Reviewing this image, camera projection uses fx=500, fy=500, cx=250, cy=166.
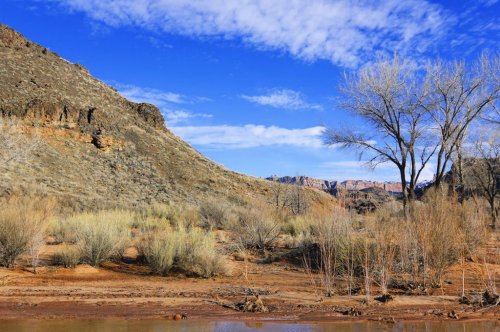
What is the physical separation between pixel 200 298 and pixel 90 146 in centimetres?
4014

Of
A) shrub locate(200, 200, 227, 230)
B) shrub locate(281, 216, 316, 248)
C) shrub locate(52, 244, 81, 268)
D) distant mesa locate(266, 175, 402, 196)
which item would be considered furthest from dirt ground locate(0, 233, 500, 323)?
shrub locate(200, 200, 227, 230)

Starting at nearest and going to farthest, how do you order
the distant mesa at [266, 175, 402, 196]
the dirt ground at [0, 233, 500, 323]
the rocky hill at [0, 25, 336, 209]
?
the dirt ground at [0, 233, 500, 323] < the distant mesa at [266, 175, 402, 196] < the rocky hill at [0, 25, 336, 209]

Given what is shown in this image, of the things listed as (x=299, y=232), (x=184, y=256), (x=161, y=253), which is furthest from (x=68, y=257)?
(x=299, y=232)

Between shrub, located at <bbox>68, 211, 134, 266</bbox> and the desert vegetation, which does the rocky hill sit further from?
the desert vegetation

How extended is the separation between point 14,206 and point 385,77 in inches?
610

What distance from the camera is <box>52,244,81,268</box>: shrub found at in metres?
12.5

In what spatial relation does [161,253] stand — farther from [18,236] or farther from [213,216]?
[213,216]

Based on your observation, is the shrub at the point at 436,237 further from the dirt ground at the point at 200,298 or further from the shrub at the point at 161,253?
the shrub at the point at 161,253

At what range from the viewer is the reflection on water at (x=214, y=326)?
702cm

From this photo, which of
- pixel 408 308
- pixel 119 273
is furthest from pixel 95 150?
pixel 408 308

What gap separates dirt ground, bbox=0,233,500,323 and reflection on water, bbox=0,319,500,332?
30 centimetres

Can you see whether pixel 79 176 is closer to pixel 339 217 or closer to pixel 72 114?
pixel 72 114

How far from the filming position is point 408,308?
838 cm

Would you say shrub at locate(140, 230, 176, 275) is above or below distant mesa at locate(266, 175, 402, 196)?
below
